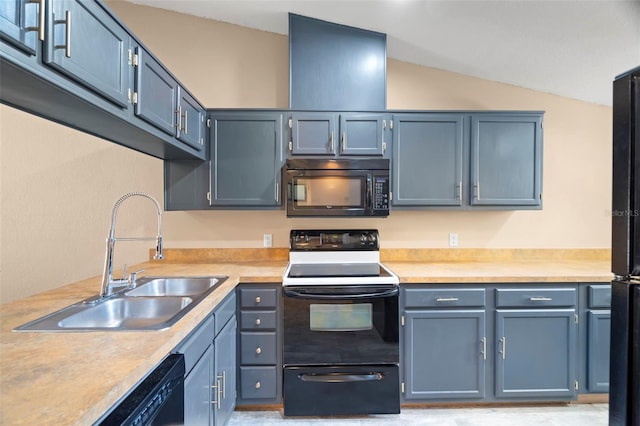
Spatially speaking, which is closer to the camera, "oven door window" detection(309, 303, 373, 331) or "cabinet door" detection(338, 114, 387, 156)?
"oven door window" detection(309, 303, 373, 331)

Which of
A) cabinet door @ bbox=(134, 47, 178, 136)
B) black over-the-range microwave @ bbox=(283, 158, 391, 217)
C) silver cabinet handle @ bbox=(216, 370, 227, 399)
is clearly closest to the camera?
cabinet door @ bbox=(134, 47, 178, 136)

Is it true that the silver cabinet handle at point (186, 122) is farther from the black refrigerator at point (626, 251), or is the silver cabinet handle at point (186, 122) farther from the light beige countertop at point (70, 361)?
the black refrigerator at point (626, 251)

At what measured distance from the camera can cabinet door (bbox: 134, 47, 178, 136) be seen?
137 centimetres

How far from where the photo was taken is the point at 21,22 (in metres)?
0.80

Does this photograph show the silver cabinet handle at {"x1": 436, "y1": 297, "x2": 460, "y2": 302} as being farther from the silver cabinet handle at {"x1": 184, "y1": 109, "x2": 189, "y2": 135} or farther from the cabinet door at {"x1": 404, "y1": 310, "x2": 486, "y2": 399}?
the silver cabinet handle at {"x1": 184, "y1": 109, "x2": 189, "y2": 135}

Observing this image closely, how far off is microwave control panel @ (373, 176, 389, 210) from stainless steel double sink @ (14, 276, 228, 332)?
1195 mm

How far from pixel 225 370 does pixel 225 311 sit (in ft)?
1.13

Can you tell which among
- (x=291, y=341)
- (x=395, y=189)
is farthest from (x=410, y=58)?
(x=291, y=341)

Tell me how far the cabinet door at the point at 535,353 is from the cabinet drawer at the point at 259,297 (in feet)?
4.95

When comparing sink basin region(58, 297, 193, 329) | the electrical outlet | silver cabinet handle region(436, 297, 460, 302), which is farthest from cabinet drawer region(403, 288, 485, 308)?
sink basin region(58, 297, 193, 329)

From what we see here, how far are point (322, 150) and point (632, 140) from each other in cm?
174

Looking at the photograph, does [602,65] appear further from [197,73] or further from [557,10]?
[197,73]

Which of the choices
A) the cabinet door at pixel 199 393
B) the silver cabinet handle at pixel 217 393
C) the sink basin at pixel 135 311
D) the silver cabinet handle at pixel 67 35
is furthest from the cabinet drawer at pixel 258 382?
the silver cabinet handle at pixel 67 35

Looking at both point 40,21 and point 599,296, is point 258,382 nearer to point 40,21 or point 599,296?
point 40,21
